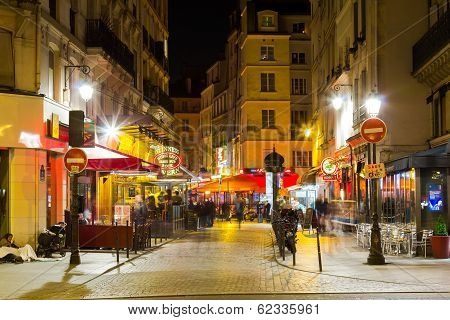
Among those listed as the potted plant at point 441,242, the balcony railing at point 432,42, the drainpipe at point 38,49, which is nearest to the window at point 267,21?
the balcony railing at point 432,42

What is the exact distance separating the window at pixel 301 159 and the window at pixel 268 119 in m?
3.23

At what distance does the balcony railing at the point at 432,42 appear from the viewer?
22703mm

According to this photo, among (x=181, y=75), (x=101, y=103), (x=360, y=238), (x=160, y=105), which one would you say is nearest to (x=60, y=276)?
(x=360, y=238)

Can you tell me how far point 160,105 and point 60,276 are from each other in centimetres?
3549

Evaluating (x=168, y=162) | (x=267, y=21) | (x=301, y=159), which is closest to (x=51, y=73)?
(x=168, y=162)

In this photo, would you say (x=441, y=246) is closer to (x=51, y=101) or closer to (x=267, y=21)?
(x=51, y=101)

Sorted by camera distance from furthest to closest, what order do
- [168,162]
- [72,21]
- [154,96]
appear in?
1. [154,96]
2. [168,162]
3. [72,21]

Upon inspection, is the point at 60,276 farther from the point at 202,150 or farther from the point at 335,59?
the point at 202,150

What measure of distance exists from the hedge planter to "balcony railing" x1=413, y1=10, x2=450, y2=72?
6782 millimetres

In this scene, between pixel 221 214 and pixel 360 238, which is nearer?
pixel 360 238

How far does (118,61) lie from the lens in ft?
110

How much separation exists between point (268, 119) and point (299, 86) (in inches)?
164

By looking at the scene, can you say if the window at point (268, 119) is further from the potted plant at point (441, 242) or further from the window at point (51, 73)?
the potted plant at point (441, 242)

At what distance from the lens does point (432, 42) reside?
80.2ft
